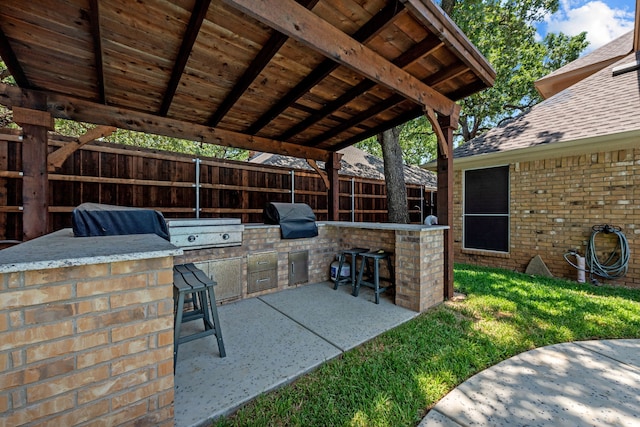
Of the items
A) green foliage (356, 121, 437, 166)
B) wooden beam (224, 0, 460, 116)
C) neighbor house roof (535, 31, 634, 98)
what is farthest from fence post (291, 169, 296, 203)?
neighbor house roof (535, 31, 634, 98)

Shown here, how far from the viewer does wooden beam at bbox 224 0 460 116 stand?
6.57ft

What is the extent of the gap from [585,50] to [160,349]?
61.2ft

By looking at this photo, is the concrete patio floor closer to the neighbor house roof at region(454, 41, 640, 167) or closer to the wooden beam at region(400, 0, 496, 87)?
the wooden beam at region(400, 0, 496, 87)

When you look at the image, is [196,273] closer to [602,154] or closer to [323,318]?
[323,318]

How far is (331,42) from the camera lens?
2.40m

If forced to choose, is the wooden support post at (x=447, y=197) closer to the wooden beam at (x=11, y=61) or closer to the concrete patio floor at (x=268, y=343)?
the concrete patio floor at (x=268, y=343)

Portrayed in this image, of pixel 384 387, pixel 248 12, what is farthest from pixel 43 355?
pixel 248 12

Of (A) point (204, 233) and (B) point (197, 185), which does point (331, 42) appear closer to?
(A) point (204, 233)

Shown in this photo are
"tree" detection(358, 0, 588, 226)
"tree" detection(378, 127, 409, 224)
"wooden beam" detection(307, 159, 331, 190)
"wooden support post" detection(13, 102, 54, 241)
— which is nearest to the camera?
"wooden support post" detection(13, 102, 54, 241)

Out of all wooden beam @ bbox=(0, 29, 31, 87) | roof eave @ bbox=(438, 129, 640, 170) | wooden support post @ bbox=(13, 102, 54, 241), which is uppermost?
wooden beam @ bbox=(0, 29, 31, 87)

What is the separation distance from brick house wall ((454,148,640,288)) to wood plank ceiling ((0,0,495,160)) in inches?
128

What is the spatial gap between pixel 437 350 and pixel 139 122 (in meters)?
4.92

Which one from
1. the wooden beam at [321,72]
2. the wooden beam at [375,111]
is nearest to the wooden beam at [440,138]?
the wooden beam at [375,111]

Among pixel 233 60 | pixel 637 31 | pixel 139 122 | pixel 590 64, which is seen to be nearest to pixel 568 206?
pixel 637 31
